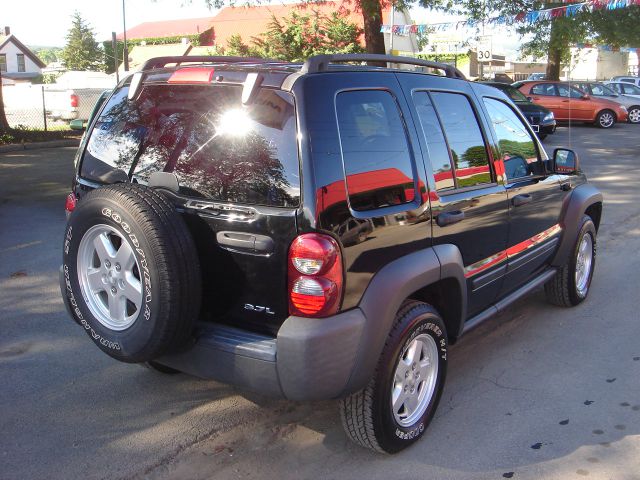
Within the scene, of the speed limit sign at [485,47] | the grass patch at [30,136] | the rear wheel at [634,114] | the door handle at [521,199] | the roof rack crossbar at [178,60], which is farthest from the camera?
the rear wheel at [634,114]

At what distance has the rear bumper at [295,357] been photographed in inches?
113

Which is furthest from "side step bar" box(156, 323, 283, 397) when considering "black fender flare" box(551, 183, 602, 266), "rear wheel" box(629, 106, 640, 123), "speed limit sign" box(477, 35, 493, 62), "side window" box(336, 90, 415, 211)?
"rear wheel" box(629, 106, 640, 123)

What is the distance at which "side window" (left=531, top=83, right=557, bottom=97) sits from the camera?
22812 mm

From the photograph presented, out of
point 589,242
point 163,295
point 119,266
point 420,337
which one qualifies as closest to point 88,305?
point 119,266

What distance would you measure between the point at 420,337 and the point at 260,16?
4944 cm

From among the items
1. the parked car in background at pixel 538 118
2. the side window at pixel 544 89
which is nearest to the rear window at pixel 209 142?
the parked car in background at pixel 538 118

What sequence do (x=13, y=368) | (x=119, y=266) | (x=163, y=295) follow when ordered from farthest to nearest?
(x=13, y=368) → (x=119, y=266) → (x=163, y=295)

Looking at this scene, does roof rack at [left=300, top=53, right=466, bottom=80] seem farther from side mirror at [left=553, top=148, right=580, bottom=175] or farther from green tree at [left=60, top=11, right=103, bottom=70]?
green tree at [left=60, top=11, right=103, bottom=70]

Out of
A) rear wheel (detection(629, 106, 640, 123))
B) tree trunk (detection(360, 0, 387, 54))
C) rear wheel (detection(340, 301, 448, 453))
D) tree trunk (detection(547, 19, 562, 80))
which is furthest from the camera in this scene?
rear wheel (detection(629, 106, 640, 123))

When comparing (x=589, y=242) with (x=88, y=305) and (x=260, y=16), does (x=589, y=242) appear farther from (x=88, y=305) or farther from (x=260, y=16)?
(x=260, y=16)

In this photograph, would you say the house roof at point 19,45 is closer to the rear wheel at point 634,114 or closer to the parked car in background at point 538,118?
the rear wheel at point 634,114

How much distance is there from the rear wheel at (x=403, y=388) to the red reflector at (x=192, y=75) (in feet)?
4.81

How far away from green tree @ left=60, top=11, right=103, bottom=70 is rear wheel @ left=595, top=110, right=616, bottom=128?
204ft

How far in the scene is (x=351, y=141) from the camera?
3.13m
